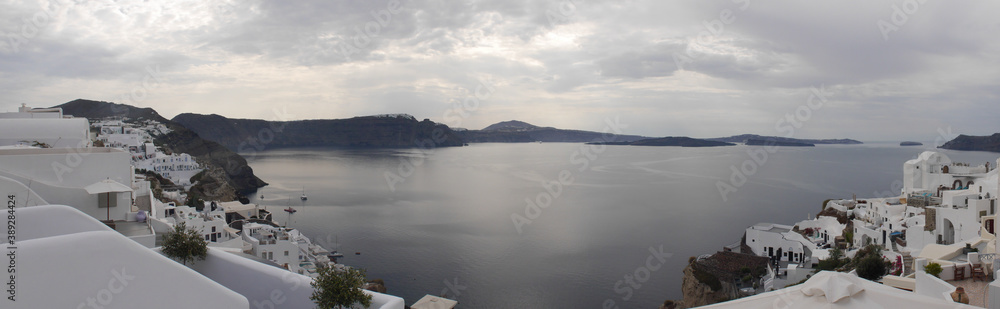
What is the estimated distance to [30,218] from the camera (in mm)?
3369

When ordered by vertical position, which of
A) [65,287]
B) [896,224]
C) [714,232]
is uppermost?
[65,287]

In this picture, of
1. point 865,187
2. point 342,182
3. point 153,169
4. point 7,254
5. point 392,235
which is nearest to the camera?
point 7,254

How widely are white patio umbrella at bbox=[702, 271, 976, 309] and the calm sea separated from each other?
1096 centimetres

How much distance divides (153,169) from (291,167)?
30.6 metres

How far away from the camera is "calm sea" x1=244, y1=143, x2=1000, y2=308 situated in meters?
15.1

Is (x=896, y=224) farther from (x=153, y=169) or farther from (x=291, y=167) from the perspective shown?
(x=291, y=167)

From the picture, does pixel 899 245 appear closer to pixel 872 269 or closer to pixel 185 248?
pixel 872 269

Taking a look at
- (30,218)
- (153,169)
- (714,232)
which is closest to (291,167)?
(153,169)

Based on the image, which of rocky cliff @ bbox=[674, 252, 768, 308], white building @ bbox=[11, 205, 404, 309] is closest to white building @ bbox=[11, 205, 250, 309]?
white building @ bbox=[11, 205, 404, 309]

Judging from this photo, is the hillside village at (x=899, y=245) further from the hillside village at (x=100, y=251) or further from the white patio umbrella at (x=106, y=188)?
the white patio umbrella at (x=106, y=188)

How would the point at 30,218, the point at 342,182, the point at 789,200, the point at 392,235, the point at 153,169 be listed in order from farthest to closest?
the point at 342,182, the point at 789,200, the point at 153,169, the point at 392,235, the point at 30,218

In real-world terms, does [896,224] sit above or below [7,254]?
below

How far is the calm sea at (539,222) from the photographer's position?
15133 millimetres

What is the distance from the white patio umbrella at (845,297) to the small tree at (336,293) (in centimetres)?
293
